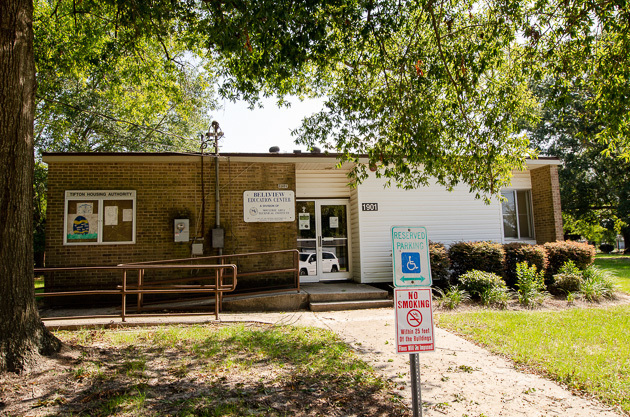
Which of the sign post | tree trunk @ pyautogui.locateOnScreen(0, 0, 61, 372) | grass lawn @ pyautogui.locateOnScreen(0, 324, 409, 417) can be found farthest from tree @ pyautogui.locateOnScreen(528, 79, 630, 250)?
tree trunk @ pyautogui.locateOnScreen(0, 0, 61, 372)

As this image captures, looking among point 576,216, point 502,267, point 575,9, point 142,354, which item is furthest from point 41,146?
point 576,216

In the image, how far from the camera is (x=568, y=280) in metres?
10.2

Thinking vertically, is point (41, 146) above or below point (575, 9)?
above

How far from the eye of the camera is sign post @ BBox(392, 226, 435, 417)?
10.5 feet

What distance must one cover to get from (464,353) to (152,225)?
778cm

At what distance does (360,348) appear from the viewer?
6.02 metres

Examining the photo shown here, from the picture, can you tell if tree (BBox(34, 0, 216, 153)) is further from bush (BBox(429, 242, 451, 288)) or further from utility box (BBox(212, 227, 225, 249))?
bush (BBox(429, 242, 451, 288))

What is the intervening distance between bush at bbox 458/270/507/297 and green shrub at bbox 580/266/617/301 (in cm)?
196

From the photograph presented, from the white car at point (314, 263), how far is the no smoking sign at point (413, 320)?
866cm

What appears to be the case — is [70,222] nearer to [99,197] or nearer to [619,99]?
[99,197]

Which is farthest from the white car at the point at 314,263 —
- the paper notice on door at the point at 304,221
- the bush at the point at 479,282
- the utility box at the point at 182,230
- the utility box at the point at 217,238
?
the bush at the point at 479,282

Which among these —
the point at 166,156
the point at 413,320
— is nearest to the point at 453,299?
the point at 413,320

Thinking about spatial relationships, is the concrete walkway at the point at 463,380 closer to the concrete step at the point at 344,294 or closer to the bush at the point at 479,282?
the concrete step at the point at 344,294

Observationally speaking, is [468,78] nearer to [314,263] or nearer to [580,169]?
[314,263]
